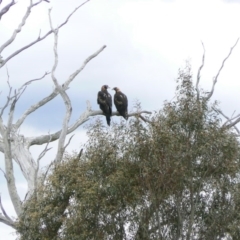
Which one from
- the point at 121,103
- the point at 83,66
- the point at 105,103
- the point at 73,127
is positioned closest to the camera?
the point at 73,127

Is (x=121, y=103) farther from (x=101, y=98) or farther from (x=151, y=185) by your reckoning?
(x=151, y=185)

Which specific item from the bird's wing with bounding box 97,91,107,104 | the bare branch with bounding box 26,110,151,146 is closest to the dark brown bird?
the bird's wing with bounding box 97,91,107,104

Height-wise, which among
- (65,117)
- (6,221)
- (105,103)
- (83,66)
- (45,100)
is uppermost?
(83,66)

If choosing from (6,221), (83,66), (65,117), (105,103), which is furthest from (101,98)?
(6,221)

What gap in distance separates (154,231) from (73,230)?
5.68 feet

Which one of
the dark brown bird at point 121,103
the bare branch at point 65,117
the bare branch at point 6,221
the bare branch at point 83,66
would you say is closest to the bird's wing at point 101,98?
the dark brown bird at point 121,103

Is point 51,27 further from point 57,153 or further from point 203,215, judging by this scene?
point 203,215

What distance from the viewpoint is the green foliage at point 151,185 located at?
1634 centimetres

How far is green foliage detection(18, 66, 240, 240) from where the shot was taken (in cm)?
1634

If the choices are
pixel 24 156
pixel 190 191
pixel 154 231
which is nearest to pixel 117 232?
pixel 154 231

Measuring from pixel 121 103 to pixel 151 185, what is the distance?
12.8 feet

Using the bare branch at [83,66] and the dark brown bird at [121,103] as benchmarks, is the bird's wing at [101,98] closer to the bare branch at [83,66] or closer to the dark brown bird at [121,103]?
the dark brown bird at [121,103]

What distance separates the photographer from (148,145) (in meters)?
16.5

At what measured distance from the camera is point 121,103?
19.8 m
